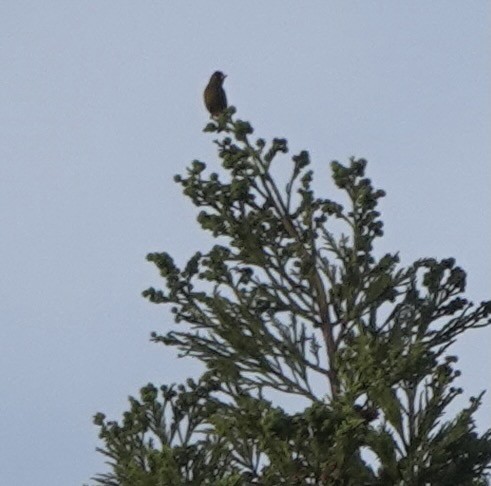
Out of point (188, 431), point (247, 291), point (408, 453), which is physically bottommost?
point (408, 453)

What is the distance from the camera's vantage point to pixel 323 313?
16.7 metres

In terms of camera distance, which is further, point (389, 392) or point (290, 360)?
point (290, 360)

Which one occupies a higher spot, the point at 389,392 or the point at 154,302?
the point at 154,302

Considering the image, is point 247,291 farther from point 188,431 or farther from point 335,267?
point 188,431

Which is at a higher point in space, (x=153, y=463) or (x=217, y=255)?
(x=217, y=255)

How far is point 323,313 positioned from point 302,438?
107 inches

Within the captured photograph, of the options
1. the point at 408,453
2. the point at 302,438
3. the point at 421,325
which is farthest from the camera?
the point at 421,325

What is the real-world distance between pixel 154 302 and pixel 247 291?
1.24 meters

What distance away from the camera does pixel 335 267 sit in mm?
16750

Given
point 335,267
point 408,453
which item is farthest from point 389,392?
point 335,267

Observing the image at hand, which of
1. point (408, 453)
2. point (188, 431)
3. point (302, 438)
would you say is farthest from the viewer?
point (188, 431)

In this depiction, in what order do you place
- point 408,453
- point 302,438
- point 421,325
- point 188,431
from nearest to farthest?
1. point 302,438
2. point 408,453
3. point 421,325
4. point 188,431

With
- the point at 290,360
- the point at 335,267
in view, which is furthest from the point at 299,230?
the point at 290,360

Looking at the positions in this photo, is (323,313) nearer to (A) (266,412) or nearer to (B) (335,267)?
(B) (335,267)
